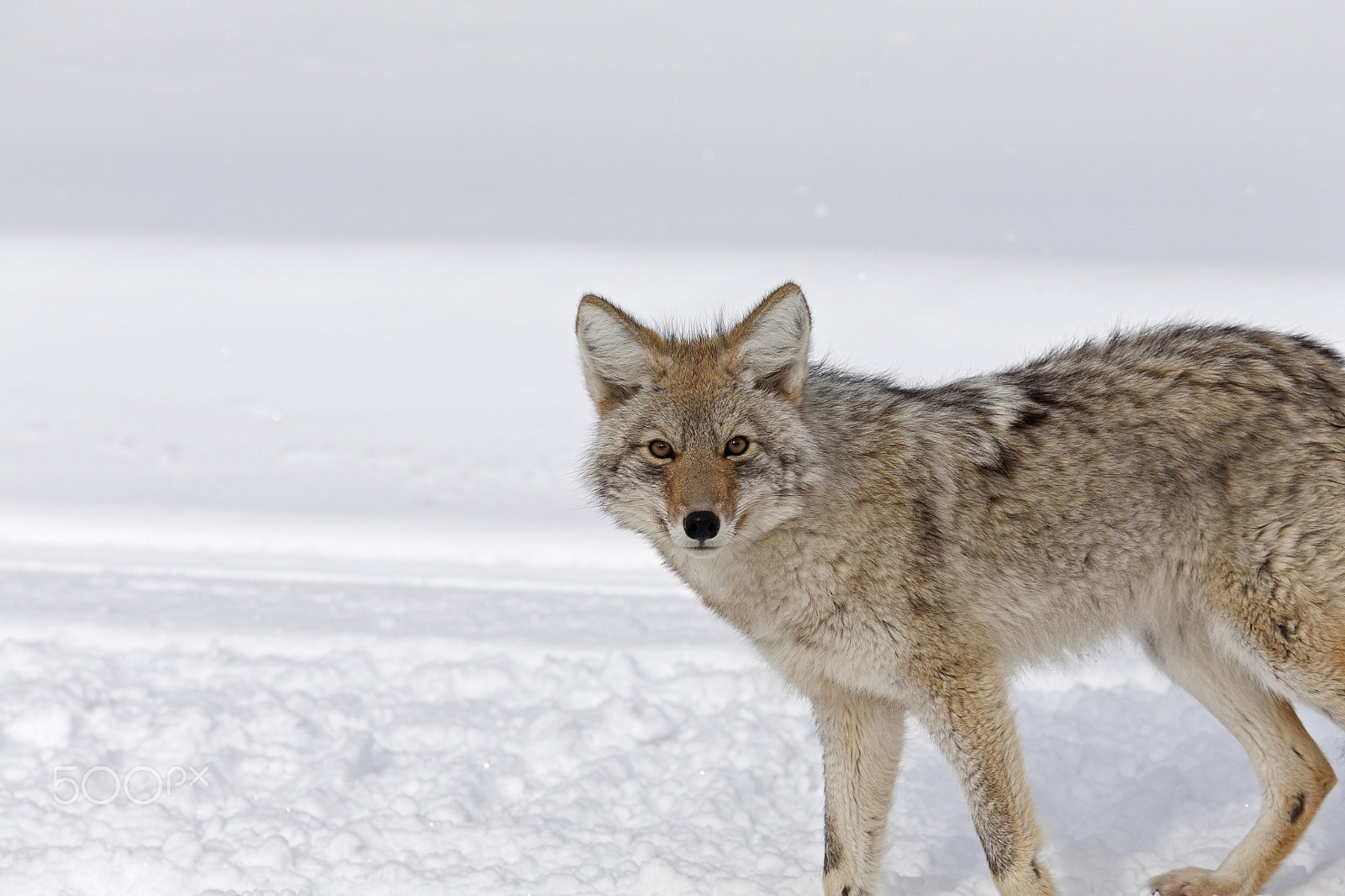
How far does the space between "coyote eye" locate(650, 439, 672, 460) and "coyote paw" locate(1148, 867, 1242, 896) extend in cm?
283

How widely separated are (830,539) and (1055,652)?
1.19m

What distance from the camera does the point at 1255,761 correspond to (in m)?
5.06

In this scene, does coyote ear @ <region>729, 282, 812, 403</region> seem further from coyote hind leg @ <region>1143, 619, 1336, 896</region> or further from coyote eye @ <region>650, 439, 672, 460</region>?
coyote hind leg @ <region>1143, 619, 1336, 896</region>

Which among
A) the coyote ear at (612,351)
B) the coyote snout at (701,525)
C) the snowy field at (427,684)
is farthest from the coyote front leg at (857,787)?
the coyote ear at (612,351)

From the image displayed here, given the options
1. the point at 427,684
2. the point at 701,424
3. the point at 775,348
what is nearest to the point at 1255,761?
the point at 775,348

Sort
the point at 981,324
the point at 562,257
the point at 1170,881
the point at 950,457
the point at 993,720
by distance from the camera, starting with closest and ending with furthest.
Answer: the point at 993,720 → the point at 950,457 → the point at 1170,881 → the point at 981,324 → the point at 562,257

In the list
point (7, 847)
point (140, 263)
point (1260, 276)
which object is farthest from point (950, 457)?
point (140, 263)

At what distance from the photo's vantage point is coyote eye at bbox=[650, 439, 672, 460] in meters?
4.16

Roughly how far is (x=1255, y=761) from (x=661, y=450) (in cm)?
304

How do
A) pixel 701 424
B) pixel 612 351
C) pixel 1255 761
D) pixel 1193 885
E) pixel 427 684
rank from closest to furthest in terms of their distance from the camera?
pixel 701 424
pixel 612 351
pixel 1193 885
pixel 1255 761
pixel 427 684

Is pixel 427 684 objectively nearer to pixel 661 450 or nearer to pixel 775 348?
pixel 661 450

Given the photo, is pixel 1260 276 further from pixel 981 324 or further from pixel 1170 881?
pixel 1170 881

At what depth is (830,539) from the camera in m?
4.33

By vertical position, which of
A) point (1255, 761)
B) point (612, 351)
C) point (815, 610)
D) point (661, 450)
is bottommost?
point (1255, 761)
